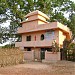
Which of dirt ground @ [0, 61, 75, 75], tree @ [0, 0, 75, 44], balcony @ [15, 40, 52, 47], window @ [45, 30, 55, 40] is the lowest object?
dirt ground @ [0, 61, 75, 75]

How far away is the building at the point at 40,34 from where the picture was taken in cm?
2627

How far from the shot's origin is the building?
2627cm

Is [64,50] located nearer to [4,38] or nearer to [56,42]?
[56,42]

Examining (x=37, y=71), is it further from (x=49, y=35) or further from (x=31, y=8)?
(x=31, y=8)

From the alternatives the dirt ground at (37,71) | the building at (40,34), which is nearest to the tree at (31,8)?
the building at (40,34)

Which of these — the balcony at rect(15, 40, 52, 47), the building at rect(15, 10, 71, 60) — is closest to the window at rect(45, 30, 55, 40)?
the building at rect(15, 10, 71, 60)

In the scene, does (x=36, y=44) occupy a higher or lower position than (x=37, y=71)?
higher

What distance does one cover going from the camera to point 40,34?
94.4ft

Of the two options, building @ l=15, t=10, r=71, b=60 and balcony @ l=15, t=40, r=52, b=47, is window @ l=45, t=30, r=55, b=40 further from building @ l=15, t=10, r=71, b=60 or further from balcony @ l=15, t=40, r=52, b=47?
balcony @ l=15, t=40, r=52, b=47

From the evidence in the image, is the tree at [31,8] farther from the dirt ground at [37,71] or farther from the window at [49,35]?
the dirt ground at [37,71]

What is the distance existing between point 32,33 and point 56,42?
6191 millimetres

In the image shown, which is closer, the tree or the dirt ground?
the dirt ground

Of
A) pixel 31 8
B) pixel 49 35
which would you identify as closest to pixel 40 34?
pixel 49 35

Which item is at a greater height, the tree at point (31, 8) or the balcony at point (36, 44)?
the tree at point (31, 8)
